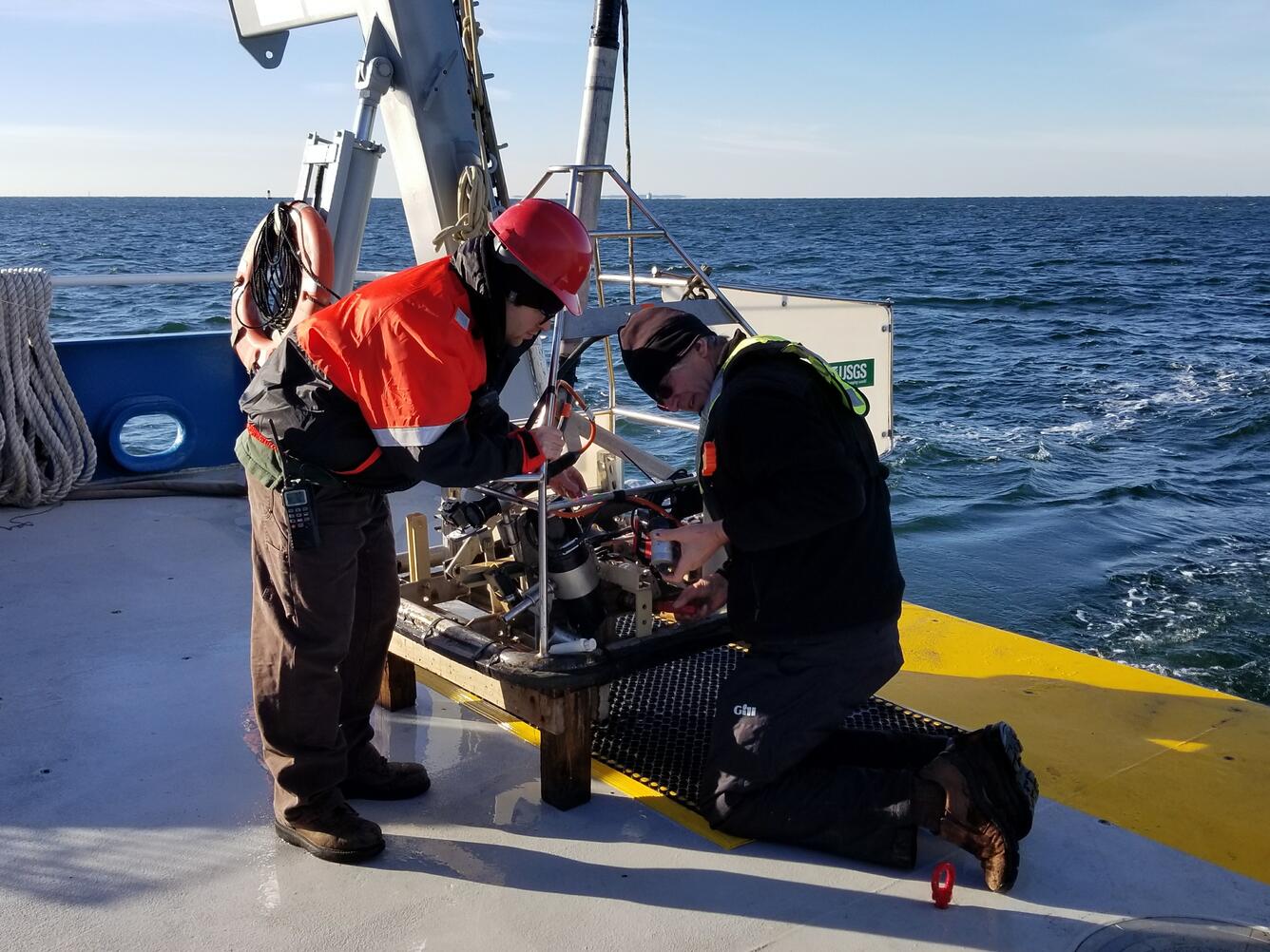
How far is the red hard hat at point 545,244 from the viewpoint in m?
2.64

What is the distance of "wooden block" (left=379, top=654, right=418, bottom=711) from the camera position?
3695 millimetres

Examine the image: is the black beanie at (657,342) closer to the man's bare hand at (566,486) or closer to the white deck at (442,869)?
the man's bare hand at (566,486)

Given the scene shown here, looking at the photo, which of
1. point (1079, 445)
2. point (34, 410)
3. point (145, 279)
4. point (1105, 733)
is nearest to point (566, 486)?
point (1105, 733)

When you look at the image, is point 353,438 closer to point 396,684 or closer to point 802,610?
point 802,610

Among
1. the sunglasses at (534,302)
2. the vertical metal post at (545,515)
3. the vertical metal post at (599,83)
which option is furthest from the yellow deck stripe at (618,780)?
the vertical metal post at (599,83)

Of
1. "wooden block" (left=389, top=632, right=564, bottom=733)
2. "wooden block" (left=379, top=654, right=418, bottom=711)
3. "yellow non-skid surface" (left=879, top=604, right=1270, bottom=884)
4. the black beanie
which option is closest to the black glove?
the black beanie

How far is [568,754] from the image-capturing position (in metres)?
3.07

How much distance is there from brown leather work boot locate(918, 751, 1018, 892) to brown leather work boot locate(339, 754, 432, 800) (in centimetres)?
138

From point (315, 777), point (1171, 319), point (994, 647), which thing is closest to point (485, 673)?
point (315, 777)

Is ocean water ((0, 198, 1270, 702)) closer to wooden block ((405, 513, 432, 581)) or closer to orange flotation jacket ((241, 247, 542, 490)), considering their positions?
wooden block ((405, 513, 432, 581))

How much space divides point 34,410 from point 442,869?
13.5 ft

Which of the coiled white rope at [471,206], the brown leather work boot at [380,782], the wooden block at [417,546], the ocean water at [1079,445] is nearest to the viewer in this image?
the brown leather work boot at [380,782]

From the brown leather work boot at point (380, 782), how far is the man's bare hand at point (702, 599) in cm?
88

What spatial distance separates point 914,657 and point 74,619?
3.20 m
